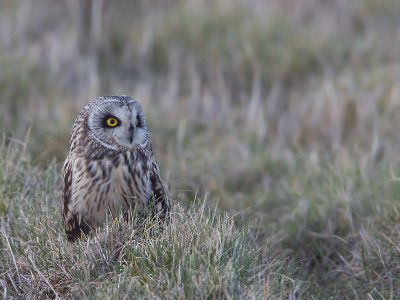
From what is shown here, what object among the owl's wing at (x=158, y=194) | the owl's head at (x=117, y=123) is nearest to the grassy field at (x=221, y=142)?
the owl's wing at (x=158, y=194)

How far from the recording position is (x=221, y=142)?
7.55 meters

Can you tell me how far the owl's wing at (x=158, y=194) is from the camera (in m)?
4.61

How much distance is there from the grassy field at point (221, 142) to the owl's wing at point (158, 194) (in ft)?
0.45

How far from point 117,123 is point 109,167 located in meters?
0.21

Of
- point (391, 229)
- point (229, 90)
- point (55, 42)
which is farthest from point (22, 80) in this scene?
point (391, 229)

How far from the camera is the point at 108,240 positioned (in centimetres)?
419

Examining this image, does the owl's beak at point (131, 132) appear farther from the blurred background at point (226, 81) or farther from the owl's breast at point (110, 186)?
the blurred background at point (226, 81)

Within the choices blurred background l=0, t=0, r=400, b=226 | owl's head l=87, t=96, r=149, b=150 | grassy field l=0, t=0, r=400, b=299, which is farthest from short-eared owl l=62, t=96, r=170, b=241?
blurred background l=0, t=0, r=400, b=226

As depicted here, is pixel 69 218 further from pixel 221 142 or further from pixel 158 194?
pixel 221 142

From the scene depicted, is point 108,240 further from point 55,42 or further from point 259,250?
point 55,42

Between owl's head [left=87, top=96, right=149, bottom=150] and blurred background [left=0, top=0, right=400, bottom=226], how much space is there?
5.29 feet

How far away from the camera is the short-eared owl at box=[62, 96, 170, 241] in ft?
14.7

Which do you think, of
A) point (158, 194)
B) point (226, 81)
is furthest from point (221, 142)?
point (158, 194)

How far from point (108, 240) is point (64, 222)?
18.6 inches
